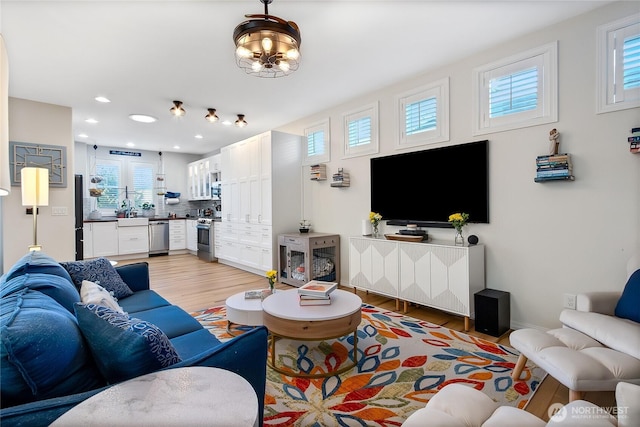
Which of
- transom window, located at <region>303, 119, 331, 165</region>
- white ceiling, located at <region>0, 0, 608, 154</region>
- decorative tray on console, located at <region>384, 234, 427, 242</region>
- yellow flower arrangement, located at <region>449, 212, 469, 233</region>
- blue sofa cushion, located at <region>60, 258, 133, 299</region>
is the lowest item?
blue sofa cushion, located at <region>60, 258, 133, 299</region>

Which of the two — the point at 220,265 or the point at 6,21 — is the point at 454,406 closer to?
the point at 6,21

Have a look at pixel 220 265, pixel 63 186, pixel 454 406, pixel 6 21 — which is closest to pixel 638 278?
pixel 454 406

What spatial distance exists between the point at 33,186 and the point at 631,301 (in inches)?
198

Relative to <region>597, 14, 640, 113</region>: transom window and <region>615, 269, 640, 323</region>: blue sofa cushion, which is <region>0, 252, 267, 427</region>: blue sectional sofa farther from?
<region>597, 14, 640, 113</region>: transom window

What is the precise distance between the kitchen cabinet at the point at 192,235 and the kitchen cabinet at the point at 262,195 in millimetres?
2027

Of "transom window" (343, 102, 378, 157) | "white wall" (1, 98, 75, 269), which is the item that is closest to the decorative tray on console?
"transom window" (343, 102, 378, 157)

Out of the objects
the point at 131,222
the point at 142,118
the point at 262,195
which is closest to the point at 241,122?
the point at 262,195

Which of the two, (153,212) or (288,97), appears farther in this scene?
(153,212)

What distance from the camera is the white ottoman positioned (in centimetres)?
147

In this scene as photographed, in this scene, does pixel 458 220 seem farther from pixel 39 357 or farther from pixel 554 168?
pixel 39 357

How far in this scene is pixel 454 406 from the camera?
118 centimetres

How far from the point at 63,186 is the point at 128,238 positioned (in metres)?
2.78

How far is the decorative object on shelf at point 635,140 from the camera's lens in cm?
215

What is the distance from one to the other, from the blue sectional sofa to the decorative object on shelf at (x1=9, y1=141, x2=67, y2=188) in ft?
11.9
